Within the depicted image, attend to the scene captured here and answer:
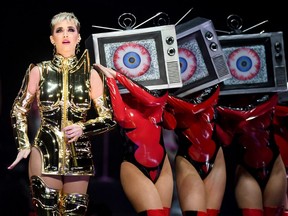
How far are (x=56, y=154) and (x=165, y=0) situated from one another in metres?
1.94

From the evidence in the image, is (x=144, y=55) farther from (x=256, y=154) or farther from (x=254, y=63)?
(x=256, y=154)

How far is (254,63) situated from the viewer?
376cm

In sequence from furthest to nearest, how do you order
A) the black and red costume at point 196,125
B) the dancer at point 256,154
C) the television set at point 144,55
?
1. the dancer at point 256,154
2. the black and red costume at point 196,125
3. the television set at point 144,55

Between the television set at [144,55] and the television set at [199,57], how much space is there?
0.20 metres

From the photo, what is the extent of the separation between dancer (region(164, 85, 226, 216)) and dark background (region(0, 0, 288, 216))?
2.71 feet

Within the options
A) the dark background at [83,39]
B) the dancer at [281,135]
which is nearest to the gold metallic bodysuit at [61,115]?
the dark background at [83,39]

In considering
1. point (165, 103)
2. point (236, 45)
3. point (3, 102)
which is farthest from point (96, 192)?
point (236, 45)

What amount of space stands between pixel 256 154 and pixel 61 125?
1.51m

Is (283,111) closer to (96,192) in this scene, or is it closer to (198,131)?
(198,131)

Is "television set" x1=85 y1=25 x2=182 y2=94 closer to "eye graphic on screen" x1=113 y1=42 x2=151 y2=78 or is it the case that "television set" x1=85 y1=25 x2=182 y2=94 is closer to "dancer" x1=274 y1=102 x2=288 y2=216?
"eye graphic on screen" x1=113 y1=42 x2=151 y2=78

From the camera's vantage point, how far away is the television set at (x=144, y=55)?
3400 mm

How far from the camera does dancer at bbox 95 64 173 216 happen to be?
3240mm

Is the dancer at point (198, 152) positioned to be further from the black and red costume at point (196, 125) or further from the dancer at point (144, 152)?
the dancer at point (144, 152)

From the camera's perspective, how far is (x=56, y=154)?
9.28 ft
